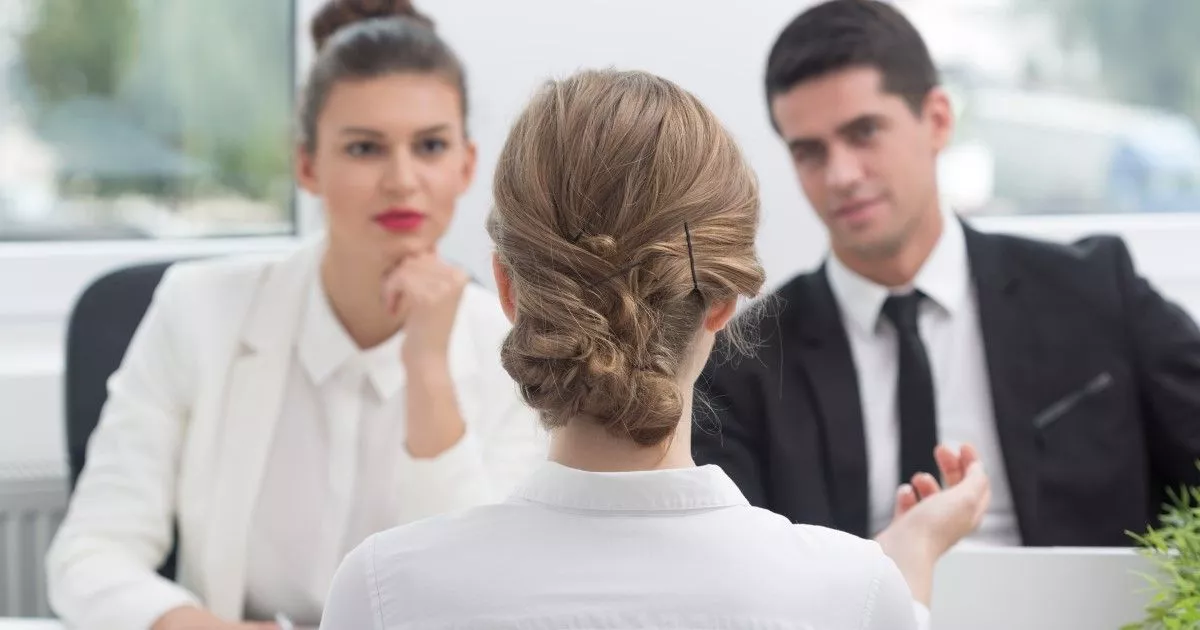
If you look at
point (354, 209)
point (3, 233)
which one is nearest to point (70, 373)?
point (354, 209)

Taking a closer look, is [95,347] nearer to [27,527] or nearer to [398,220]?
[398,220]

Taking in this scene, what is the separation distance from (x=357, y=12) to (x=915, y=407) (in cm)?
105

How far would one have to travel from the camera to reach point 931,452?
2.00m

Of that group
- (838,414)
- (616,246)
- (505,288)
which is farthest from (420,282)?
(616,246)

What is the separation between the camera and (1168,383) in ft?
6.61

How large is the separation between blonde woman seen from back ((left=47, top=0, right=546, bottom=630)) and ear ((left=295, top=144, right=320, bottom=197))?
0.05ft

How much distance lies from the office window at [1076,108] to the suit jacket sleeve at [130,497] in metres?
1.79

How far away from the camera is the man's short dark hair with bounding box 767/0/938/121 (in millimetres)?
2072

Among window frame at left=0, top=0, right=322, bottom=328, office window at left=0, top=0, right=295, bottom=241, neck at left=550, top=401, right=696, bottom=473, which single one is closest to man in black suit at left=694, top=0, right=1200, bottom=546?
neck at left=550, top=401, right=696, bottom=473

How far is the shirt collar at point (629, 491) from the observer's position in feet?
3.40

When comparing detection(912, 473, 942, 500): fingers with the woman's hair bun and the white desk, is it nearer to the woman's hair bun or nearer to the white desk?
the white desk

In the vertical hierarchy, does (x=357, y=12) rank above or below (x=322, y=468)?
above

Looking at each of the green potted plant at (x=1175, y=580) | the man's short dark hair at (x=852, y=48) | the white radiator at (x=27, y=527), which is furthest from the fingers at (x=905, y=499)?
the white radiator at (x=27, y=527)

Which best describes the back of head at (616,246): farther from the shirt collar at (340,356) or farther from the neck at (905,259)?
the neck at (905,259)
